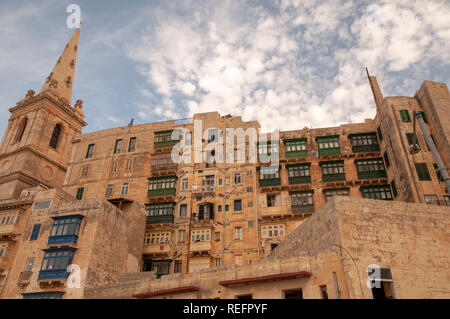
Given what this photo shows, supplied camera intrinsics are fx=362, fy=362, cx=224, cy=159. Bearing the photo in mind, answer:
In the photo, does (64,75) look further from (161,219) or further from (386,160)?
(386,160)

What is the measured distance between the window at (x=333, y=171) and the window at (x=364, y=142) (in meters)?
2.55

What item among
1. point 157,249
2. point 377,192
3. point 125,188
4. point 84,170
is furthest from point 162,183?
point 377,192

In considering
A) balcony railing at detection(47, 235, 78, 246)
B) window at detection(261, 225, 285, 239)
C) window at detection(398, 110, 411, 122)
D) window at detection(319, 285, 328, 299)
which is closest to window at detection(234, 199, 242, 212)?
window at detection(261, 225, 285, 239)

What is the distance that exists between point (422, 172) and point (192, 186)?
2328cm

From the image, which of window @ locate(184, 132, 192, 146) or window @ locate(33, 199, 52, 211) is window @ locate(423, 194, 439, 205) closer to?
window @ locate(184, 132, 192, 146)

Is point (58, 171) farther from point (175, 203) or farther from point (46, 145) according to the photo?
point (175, 203)

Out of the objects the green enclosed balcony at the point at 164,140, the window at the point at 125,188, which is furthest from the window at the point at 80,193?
the green enclosed balcony at the point at 164,140

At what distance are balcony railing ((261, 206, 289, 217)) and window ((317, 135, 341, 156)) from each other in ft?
25.6

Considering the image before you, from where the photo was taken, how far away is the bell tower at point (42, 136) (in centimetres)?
4641

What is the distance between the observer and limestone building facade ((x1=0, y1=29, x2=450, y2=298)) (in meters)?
31.5

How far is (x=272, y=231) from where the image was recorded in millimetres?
36969

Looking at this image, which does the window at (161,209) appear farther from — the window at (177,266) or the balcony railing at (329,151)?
the balcony railing at (329,151)
